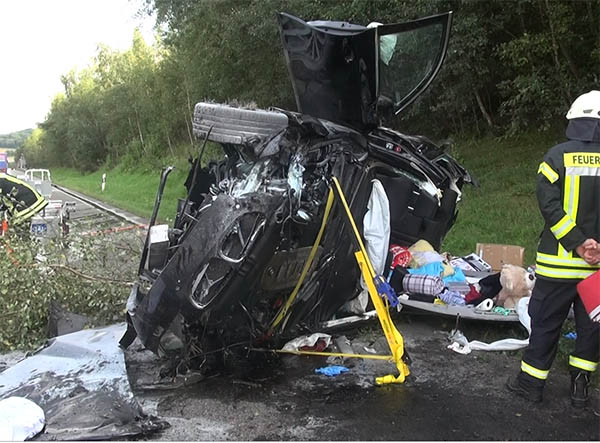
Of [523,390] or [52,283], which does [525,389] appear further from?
[52,283]

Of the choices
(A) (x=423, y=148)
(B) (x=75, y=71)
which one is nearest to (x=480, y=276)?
(A) (x=423, y=148)

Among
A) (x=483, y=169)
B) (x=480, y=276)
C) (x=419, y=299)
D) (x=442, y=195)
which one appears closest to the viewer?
(x=419, y=299)

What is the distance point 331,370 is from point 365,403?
20.7 inches

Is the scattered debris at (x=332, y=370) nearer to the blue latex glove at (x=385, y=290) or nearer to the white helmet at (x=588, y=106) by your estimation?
the blue latex glove at (x=385, y=290)

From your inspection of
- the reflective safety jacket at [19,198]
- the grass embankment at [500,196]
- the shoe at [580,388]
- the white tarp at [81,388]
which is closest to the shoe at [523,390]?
the shoe at [580,388]

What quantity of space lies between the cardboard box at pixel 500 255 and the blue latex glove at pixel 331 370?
2581 mm

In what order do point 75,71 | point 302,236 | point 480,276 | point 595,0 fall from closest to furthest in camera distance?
point 302,236
point 480,276
point 595,0
point 75,71

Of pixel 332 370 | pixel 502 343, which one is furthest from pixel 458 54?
pixel 332 370

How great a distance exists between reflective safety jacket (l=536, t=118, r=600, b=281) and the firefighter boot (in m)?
0.66

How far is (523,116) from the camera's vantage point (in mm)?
8828

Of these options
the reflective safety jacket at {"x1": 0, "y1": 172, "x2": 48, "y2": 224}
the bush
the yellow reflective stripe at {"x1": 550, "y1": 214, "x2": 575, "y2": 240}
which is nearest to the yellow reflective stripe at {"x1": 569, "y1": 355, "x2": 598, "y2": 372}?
the yellow reflective stripe at {"x1": 550, "y1": 214, "x2": 575, "y2": 240}

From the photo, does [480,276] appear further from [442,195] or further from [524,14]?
[524,14]

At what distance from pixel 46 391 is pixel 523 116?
7.99 m

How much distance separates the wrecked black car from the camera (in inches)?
127
